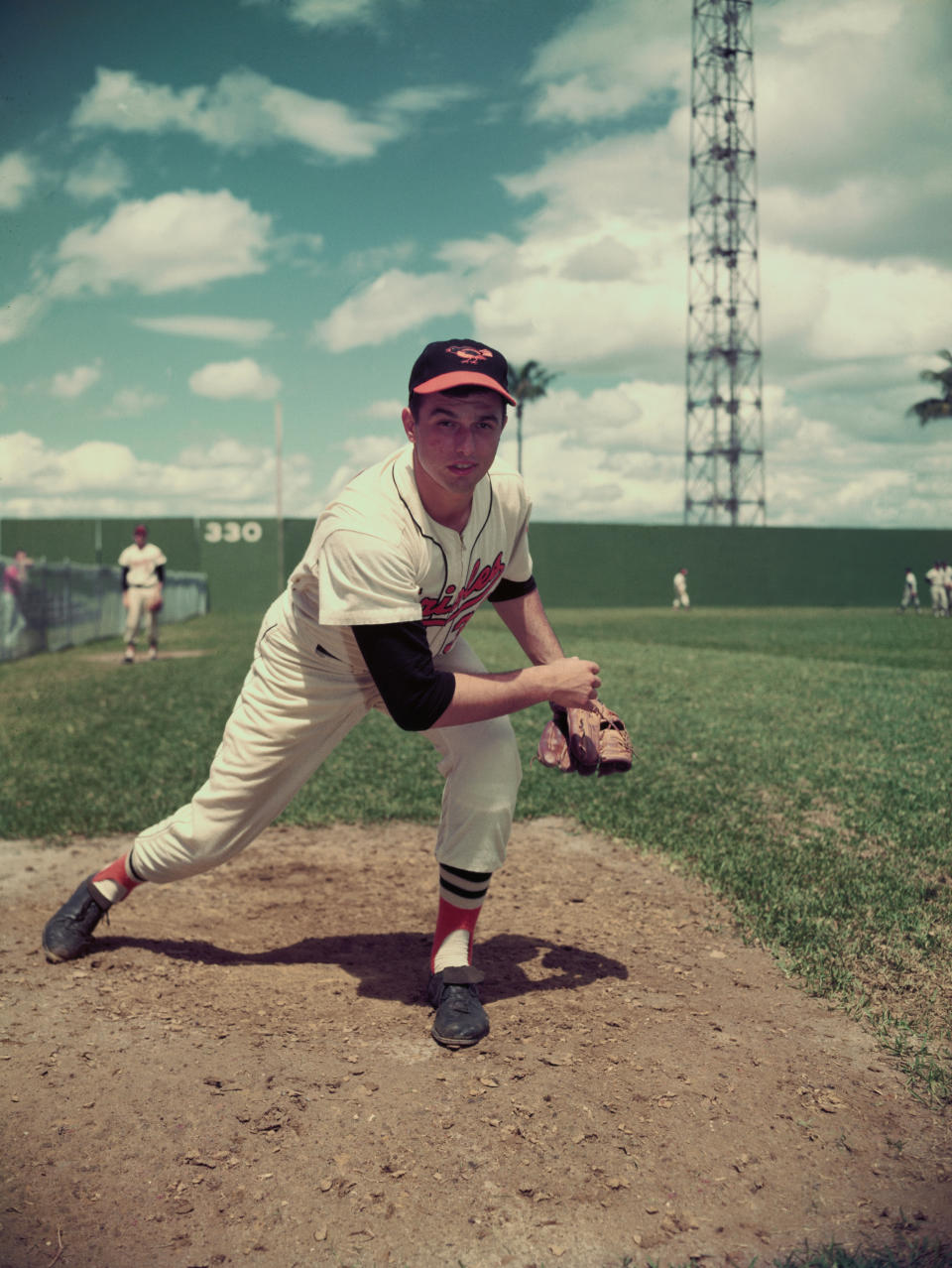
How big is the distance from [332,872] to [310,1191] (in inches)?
101

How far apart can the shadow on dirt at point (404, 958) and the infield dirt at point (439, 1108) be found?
0.04 feet

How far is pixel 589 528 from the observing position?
3778cm

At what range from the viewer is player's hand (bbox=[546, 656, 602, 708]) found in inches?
113

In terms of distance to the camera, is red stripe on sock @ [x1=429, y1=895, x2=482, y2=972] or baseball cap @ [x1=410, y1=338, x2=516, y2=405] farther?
red stripe on sock @ [x1=429, y1=895, x2=482, y2=972]

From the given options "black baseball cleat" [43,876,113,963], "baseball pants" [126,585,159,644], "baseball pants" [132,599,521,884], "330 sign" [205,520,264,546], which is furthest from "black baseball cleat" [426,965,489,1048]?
"330 sign" [205,520,264,546]

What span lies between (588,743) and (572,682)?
265mm

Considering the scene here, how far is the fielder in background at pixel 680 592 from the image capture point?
110ft

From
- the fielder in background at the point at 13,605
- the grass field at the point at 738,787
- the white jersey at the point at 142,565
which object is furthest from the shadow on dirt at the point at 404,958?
the fielder in background at the point at 13,605

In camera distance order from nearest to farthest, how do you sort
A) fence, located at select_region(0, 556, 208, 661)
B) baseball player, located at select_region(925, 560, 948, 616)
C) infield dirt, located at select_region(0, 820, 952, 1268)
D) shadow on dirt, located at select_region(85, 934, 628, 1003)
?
infield dirt, located at select_region(0, 820, 952, 1268) < shadow on dirt, located at select_region(85, 934, 628, 1003) < fence, located at select_region(0, 556, 208, 661) < baseball player, located at select_region(925, 560, 948, 616)

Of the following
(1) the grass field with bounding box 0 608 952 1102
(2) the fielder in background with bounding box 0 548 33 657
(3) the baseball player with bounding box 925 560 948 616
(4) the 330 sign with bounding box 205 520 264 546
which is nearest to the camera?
(1) the grass field with bounding box 0 608 952 1102

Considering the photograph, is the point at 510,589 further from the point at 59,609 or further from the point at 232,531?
the point at 232,531

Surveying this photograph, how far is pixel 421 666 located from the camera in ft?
8.84

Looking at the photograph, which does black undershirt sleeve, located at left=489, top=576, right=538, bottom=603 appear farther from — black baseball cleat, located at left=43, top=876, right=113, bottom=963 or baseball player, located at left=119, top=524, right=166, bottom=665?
baseball player, located at left=119, top=524, right=166, bottom=665

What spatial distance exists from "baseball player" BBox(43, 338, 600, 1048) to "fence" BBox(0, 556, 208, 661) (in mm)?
11519
